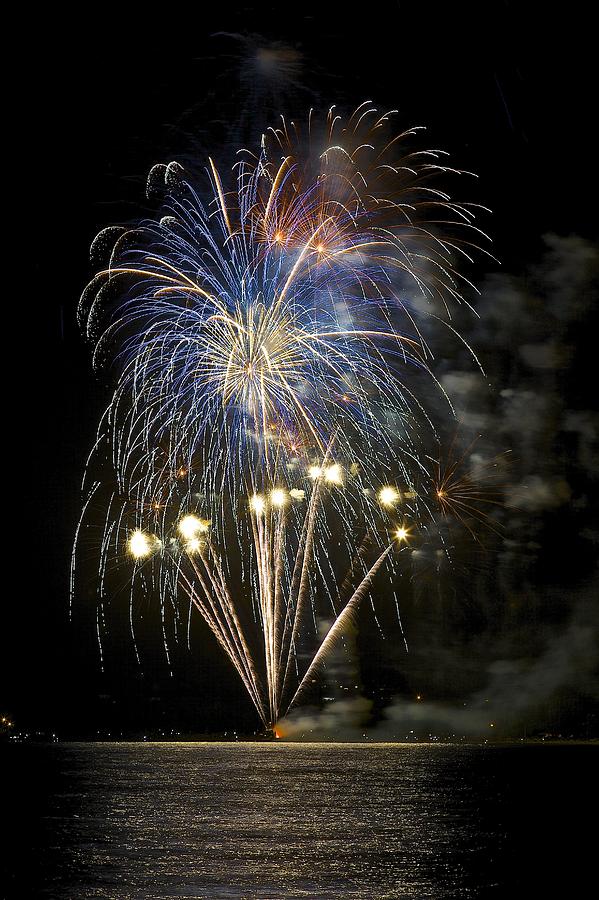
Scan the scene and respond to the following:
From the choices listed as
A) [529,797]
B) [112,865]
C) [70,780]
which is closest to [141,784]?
[70,780]

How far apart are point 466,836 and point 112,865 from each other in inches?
559

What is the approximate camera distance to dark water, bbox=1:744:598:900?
24.8 meters

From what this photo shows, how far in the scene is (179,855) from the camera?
100.0ft

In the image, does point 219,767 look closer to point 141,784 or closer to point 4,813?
point 141,784

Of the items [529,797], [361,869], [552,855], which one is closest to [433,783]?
[529,797]

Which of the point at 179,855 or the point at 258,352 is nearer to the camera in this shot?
the point at 179,855

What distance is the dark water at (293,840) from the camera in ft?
81.2

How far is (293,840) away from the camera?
110 ft

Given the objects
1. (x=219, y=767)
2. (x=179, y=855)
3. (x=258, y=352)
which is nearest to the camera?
(x=179, y=855)

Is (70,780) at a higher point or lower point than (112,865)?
higher

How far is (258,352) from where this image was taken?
38.2 m

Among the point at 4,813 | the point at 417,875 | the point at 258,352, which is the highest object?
the point at 258,352

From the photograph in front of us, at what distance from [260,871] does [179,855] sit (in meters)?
4.63

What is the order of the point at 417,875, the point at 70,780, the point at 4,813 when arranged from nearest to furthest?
the point at 417,875, the point at 4,813, the point at 70,780
